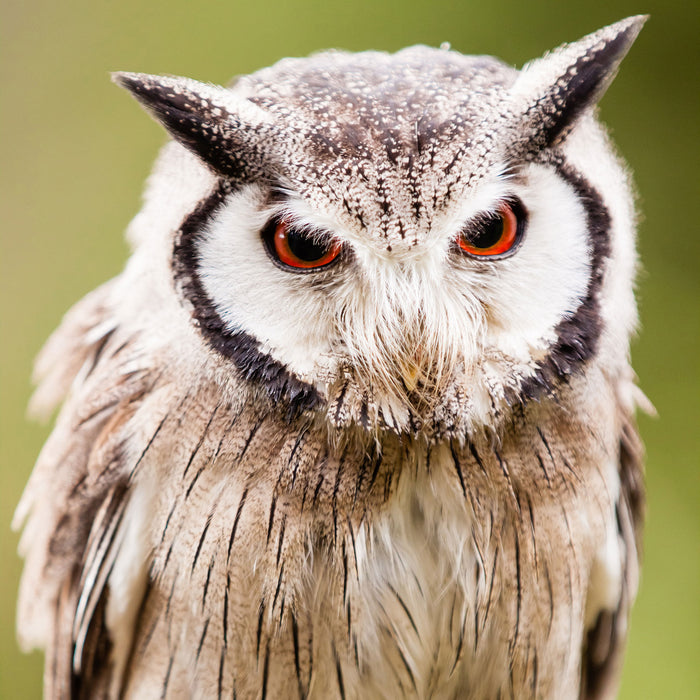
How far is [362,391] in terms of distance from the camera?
3.60 feet

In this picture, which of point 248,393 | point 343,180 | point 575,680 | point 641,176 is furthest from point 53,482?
point 641,176

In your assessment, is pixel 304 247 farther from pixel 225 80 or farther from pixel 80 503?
pixel 225 80

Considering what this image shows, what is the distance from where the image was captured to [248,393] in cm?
116

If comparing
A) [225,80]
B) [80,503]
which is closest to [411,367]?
[80,503]

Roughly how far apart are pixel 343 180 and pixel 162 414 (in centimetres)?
50

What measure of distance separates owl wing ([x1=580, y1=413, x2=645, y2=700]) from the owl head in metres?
0.48

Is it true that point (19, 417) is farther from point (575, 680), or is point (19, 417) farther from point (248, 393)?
point (575, 680)

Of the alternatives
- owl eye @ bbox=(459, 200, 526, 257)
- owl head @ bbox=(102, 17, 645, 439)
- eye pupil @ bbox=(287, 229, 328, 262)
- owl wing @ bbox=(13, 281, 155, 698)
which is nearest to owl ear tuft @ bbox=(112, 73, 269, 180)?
owl head @ bbox=(102, 17, 645, 439)

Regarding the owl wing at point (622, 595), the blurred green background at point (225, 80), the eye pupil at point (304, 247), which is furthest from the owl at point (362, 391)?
the blurred green background at point (225, 80)

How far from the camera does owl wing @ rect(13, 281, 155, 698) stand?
4.54ft

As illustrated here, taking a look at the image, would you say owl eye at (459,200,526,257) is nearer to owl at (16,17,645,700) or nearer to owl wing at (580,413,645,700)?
owl at (16,17,645,700)

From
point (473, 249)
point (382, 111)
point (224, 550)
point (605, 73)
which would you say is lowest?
point (224, 550)

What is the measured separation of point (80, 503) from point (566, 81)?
3.53ft

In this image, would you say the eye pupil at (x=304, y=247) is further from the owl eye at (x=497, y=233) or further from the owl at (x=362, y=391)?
the owl eye at (x=497, y=233)
